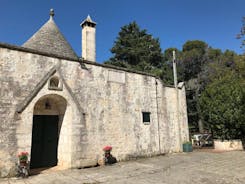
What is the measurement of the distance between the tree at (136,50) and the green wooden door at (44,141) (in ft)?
53.5

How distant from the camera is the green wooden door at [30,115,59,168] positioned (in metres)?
6.90

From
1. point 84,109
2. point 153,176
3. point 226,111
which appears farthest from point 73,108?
point 226,111

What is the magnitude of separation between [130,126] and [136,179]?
11.2 feet

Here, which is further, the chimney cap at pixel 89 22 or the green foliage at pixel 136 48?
the green foliage at pixel 136 48

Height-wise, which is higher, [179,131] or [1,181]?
[179,131]

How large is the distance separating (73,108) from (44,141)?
172 cm

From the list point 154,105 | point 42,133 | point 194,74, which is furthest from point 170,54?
point 42,133

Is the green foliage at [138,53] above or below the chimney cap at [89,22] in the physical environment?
above

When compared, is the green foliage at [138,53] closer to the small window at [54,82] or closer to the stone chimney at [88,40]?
the stone chimney at [88,40]

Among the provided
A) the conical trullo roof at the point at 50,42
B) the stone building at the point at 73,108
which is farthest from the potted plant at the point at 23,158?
the conical trullo roof at the point at 50,42

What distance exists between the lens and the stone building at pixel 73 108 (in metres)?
5.85

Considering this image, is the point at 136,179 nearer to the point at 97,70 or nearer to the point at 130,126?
the point at 130,126

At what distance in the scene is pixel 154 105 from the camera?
9547 mm

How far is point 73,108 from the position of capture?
6.91 metres
